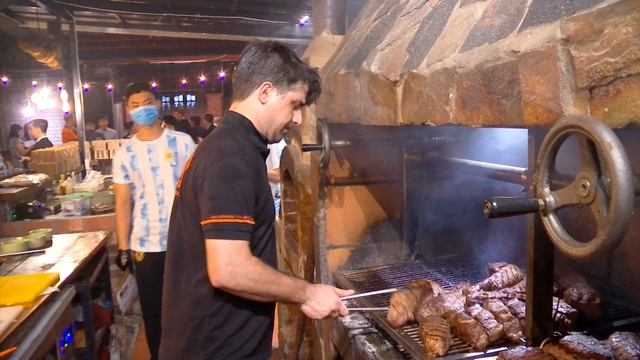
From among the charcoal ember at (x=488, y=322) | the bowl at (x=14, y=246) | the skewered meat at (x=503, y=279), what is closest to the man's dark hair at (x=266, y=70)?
the charcoal ember at (x=488, y=322)

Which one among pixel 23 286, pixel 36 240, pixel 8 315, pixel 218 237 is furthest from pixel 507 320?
pixel 36 240

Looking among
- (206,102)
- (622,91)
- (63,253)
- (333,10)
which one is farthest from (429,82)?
(206,102)

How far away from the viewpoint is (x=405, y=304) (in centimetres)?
272

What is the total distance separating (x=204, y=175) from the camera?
207cm

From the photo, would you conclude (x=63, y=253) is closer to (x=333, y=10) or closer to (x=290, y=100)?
(x=290, y=100)

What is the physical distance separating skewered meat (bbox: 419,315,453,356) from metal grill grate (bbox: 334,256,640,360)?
0.12 feet

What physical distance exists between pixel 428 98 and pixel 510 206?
0.83 meters

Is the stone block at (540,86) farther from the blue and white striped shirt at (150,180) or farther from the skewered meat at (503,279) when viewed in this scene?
the blue and white striped shirt at (150,180)

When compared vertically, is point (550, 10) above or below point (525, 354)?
above

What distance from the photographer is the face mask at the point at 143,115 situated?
429cm

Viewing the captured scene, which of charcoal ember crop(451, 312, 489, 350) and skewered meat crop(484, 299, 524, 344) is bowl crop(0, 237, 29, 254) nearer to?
charcoal ember crop(451, 312, 489, 350)

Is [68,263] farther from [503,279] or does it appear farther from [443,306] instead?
[503,279]

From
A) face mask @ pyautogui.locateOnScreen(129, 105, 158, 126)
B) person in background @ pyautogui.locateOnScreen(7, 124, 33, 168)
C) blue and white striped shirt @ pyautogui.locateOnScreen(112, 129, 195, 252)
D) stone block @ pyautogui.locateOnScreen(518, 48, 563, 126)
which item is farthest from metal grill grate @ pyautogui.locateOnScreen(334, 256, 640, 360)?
person in background @ pyautogui.locateOnScreen(7, 124, 33, 168)

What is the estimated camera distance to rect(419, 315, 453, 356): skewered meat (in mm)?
→ 2289
